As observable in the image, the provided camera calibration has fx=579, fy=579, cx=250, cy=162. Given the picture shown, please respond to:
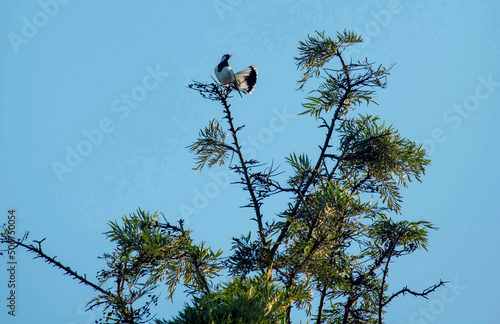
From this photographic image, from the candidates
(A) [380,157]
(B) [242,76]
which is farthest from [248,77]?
(A) [380,157]

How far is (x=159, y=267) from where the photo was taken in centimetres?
564

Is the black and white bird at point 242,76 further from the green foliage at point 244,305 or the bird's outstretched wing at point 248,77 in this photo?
the green foliage at point 244,305

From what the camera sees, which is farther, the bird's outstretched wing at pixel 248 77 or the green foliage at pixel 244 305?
the bird's outstretched wing at pixel 248 77

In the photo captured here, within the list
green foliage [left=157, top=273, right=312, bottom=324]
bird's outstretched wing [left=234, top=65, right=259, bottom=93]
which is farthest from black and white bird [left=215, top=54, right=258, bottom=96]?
green foliage [left=157, top=273, right=312, bottom=324]

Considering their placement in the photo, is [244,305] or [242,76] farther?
[242,76]

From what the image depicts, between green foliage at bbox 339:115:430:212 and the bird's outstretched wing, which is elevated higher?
the bird's outstretched wing

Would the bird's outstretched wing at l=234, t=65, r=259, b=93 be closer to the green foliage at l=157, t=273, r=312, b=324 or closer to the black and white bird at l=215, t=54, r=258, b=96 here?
the black and white bird at l=215, t=54, r=258, b=96

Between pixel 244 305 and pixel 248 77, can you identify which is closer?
pixel 244 305

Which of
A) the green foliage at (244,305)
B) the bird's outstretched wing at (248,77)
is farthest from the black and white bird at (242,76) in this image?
the green foliage at (244,305)

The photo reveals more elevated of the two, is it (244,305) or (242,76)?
(242,76)

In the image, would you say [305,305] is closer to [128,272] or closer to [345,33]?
[128,272]

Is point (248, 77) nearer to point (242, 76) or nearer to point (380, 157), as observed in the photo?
point (242, 76)

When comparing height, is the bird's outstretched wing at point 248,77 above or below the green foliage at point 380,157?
above

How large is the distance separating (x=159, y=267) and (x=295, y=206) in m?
1.50
